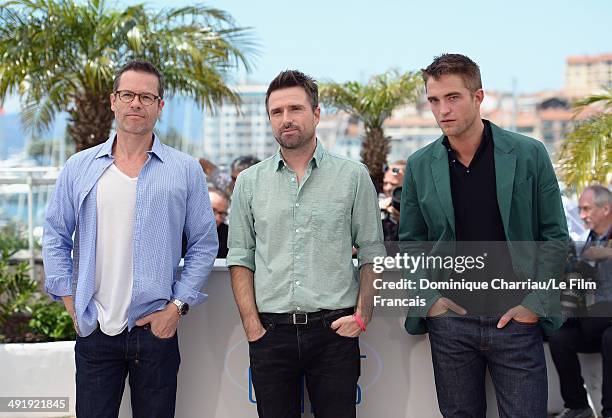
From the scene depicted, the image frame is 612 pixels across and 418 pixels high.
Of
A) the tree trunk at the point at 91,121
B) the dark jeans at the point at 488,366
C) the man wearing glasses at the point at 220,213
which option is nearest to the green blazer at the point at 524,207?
the dark jeans at the point at 488,366

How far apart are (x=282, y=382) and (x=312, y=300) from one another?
1.33ft

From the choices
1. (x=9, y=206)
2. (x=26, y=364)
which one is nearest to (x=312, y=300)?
(x=26, y=364)

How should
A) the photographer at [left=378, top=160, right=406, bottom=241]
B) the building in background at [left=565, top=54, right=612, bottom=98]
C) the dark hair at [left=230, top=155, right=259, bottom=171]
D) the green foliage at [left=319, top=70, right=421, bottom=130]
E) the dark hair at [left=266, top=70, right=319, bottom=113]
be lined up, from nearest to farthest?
the dark hair at [left=266, top=70, right=319, bottom=113] → the photographer at [left=378, top=160, right=406, bottom=241] → the dark hair at [left=230, top=155, right=259, bottom=171] → the green foliage at [left=319, top=70, right=421, bottom=130] → the building in background at [left=565, top=54, right=612, bottom=98]

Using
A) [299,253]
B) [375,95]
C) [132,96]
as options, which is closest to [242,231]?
[299,253]

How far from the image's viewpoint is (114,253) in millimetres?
3434

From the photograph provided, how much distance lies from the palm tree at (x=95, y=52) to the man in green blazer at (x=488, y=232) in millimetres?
6368

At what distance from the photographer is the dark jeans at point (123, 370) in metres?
3.43

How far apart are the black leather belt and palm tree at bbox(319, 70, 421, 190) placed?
12.7 m

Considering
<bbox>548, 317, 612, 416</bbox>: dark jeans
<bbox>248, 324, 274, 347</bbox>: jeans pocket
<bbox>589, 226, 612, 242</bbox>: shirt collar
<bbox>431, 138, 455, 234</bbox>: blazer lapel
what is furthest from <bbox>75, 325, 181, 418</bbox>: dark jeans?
<bbox>589, 226, 612, 242</bbox>: shirt collar

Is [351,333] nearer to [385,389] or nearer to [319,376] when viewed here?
[319,376]

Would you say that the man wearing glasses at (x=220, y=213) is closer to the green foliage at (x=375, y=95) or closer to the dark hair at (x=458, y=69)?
the dark hair at (x=458, y=69)

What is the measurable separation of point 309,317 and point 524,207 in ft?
3.58

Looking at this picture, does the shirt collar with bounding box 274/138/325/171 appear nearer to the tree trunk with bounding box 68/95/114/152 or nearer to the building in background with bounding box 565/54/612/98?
the tree trunk with bounding box 68/95/114/152

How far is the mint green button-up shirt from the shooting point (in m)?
3.41
